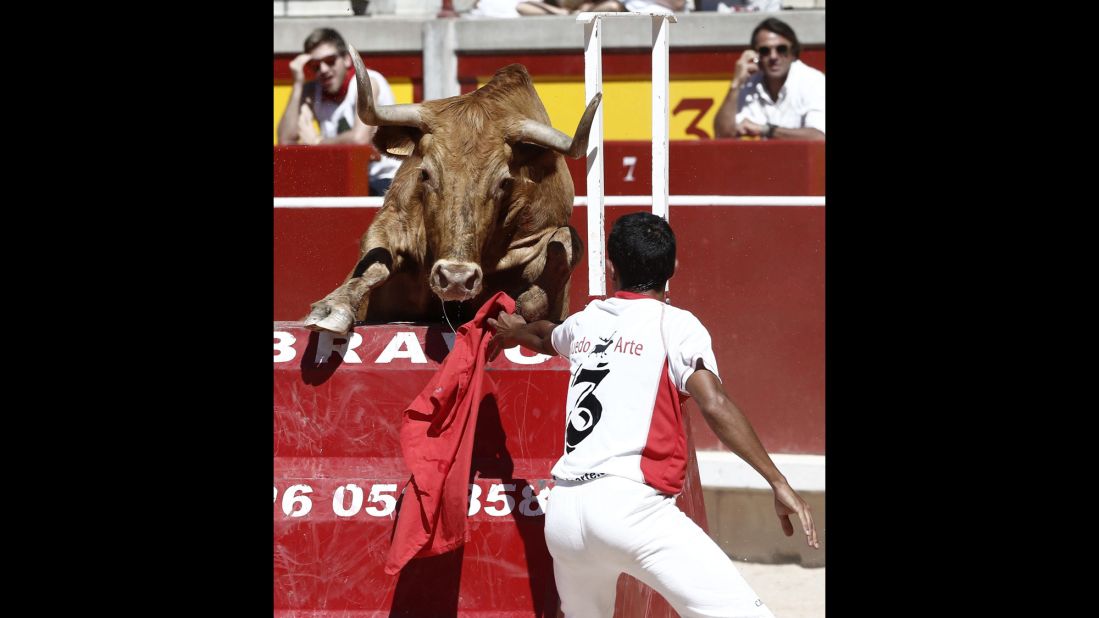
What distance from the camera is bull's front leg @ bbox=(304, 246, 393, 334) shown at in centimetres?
421

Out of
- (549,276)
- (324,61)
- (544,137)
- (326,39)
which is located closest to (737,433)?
(544,137)

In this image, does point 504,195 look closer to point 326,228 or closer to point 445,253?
point 445,253

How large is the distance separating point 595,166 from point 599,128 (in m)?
0.15

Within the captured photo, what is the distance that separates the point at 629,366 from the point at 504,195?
6.49ft

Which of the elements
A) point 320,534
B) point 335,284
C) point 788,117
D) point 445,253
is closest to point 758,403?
point 788,117

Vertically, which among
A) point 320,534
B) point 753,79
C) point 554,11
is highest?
point 554,11

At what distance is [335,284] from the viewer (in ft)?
25.7

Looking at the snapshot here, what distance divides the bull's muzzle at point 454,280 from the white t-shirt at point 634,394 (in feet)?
3.81

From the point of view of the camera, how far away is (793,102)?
8.33 meters

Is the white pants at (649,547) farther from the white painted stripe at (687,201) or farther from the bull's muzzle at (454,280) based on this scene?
the white painted stripe at (687,201)

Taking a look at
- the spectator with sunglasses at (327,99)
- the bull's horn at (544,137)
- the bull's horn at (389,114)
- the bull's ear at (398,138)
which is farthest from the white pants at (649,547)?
the spectator with sunglasses at (327,99)

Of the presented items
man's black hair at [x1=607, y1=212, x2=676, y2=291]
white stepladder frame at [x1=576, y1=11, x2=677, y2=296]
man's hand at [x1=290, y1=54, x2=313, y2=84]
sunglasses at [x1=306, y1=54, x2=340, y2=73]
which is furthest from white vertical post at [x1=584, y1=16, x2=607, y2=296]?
man's hand at [x1=290, y1=54, x2=313, y2=84]

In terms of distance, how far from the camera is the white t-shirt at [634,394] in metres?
3.09

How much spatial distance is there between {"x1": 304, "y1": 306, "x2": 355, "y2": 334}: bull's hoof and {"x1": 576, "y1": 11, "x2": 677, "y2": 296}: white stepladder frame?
Answer: 926 millimetres
